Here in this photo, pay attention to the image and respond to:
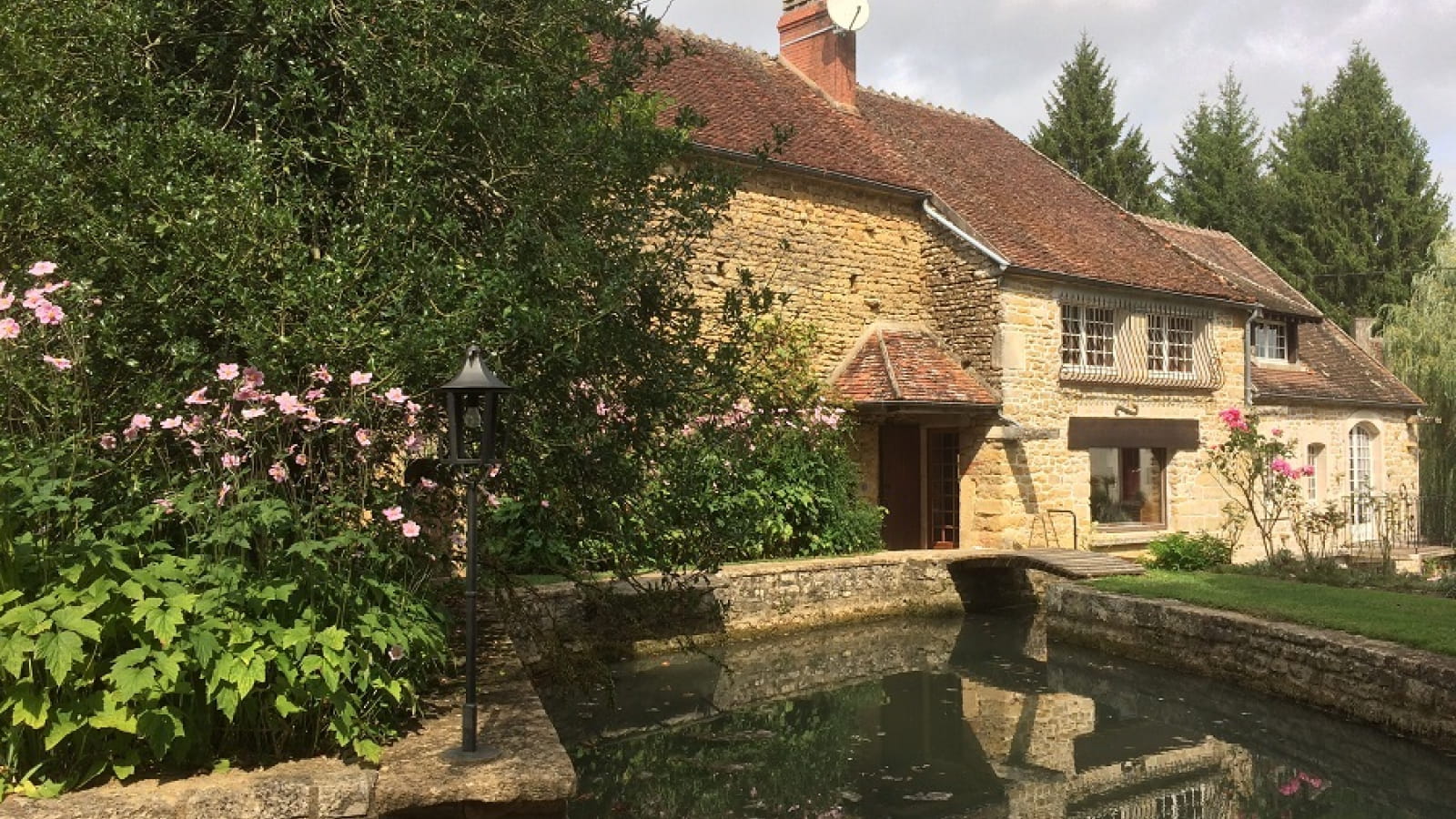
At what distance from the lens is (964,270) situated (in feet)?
53.4

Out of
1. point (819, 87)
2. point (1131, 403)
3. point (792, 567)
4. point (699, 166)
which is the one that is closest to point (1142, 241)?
point (1131, 403)

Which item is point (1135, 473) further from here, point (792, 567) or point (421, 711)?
point (421, 711)

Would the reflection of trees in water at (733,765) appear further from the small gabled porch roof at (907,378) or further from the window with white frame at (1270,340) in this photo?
the window with white frame at (1270,340)

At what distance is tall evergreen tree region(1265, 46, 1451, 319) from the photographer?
31594 mm

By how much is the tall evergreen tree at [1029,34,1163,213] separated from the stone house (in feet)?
46.5

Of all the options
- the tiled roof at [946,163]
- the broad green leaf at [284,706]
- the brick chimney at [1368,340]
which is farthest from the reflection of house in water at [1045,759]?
the brick chimney at [1368,340]

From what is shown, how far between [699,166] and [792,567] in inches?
270

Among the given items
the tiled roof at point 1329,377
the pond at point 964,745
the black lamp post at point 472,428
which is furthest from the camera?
the tiled roof at point 1329,377

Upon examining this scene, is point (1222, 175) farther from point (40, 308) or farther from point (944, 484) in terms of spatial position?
point (40, 308)

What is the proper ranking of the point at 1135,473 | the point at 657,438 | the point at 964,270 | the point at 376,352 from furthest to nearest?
1. the point at 1135,473
2. the point at 964,270
3. the point at 657,438
4. the point at 376,352

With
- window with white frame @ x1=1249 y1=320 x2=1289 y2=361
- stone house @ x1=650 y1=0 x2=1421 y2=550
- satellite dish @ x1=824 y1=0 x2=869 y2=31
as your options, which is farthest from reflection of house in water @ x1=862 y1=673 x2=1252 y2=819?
window with white frame @ x1=1249 y1=320 x2=1289 y2=361

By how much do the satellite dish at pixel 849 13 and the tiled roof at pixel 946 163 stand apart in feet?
3.92

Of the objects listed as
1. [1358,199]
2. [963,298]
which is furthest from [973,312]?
[1358,199]

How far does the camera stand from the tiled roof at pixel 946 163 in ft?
51.7
